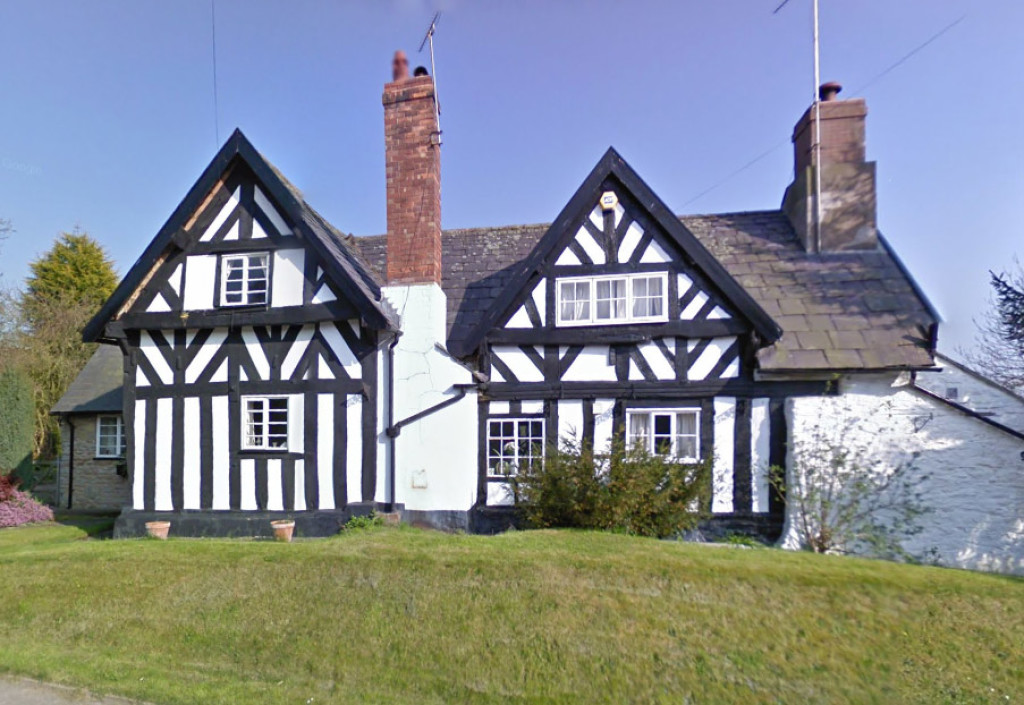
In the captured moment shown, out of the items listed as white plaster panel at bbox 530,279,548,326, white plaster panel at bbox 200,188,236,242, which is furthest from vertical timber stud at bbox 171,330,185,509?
white plaster panel at bbox 530,279,548,326

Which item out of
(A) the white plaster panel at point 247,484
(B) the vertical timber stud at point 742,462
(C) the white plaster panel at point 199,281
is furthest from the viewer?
(C) the white plaster panel at point 199,281

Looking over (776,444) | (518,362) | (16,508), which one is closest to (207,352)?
(518,362)

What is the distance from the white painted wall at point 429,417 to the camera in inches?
390

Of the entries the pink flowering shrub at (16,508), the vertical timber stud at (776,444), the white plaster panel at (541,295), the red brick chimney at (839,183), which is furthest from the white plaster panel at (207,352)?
the red brick chimney at (839,183)

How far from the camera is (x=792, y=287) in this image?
10.5m

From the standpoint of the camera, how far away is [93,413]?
15.6 meters

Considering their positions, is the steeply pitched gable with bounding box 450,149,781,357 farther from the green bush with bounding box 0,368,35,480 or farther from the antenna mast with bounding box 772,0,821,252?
the green bush with bounding box 0,368,35,480

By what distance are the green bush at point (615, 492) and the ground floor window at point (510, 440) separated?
1.47m

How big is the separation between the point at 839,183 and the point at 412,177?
9.09 metres

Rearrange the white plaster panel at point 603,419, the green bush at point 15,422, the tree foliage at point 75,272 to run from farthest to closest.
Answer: the tree foliage at point 75,272 < the green bush at point 15,422 < the white plaster panel at point 603,419

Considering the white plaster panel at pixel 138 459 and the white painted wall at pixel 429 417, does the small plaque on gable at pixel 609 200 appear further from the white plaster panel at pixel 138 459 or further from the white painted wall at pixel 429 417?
the white plaster panel at pixel 138 459

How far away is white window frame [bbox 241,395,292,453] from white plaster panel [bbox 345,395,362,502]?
123 cm

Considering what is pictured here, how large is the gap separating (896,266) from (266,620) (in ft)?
40.9

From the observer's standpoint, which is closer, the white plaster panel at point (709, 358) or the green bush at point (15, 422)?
the white plaster panel at point (709, 358)
